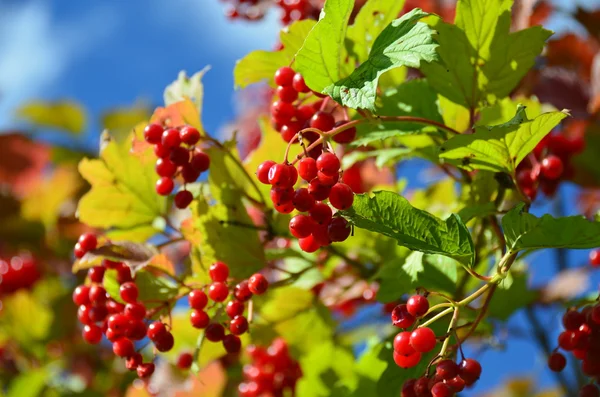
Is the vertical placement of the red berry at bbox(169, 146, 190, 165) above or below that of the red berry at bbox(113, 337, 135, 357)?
above

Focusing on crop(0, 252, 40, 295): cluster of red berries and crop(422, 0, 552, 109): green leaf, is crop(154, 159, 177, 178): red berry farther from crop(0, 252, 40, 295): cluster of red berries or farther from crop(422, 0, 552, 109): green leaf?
crop(0, 252, 40, 295): cluster of red berries

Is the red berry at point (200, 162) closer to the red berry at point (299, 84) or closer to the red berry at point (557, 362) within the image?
the red berry at point (299, 84)

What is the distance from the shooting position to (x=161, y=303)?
3.96 feet

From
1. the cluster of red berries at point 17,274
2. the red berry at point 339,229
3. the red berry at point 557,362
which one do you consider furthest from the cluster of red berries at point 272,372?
the cluster of red berries at point 17,274

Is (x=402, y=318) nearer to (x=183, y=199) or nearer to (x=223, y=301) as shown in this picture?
(x=223, y=301)

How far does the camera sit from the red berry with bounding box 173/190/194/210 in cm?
122

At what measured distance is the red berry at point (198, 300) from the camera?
3.68 feet

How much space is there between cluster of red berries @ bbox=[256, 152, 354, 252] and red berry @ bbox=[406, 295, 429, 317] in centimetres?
12

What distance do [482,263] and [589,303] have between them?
0.98 ft

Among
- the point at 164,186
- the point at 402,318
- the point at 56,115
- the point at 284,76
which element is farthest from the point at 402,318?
the point at 56,115

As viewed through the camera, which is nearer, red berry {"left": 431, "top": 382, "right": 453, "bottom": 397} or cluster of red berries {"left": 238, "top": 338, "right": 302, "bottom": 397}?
red berry {"left": 431, "top": 382, "right": 453, "bottom": 397}

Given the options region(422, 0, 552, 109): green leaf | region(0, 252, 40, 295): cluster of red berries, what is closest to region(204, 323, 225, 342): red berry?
region(422, 0, 552, 109): green leaf

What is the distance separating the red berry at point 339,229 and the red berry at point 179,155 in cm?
37

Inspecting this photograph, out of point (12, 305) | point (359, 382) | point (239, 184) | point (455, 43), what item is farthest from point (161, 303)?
point (12, 305)
